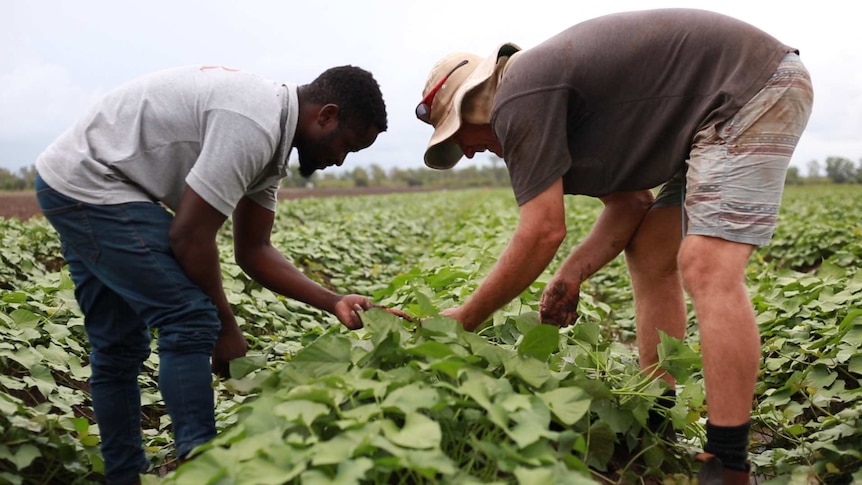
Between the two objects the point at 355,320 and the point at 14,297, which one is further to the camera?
the point at 14,297

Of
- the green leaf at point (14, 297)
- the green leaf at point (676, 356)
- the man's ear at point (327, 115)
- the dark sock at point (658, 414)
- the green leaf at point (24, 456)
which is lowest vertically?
the dark sock at point (658, 414)

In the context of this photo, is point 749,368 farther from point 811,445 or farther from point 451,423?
point 451,423

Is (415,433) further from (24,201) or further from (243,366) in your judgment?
(24,201)

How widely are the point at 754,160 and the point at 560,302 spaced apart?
0.94 m

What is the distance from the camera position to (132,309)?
2.47 meters

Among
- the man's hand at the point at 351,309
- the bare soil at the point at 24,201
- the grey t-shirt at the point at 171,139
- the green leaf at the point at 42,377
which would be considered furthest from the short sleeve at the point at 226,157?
the bare soil at the point at 24,201

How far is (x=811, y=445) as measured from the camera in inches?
103

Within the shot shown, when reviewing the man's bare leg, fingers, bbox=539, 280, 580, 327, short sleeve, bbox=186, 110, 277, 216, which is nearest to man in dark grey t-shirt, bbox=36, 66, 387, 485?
short sleeve, bbox=186, 110, 277, 216

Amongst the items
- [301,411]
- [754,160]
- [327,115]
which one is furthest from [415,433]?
[754,160]

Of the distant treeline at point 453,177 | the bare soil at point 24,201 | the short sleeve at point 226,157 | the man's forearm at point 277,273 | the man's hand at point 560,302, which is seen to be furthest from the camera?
the distant treeline at point 453,177

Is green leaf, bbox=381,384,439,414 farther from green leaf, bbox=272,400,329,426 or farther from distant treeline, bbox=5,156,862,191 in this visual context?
distant treeline, bbox=5,156,862,191

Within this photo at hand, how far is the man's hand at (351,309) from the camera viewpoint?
8.85ft

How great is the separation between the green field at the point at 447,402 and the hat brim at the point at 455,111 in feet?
1.96

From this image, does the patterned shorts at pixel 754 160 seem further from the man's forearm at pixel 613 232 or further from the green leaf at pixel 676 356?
the man's forearm at pixel 613 232
